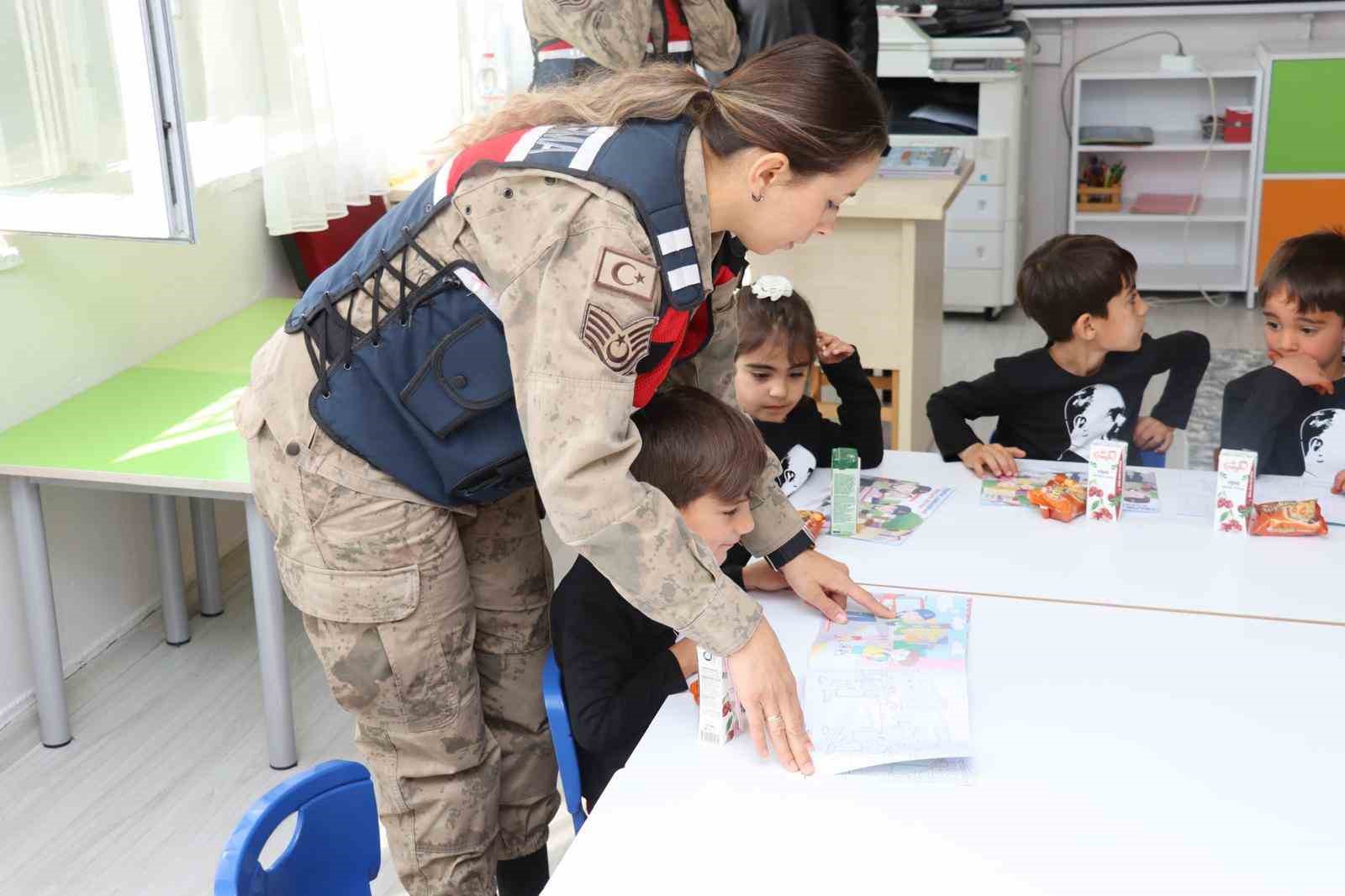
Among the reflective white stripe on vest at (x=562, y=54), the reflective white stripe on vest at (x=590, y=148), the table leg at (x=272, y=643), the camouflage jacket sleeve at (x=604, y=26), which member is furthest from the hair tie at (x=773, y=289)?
the reflective white stripe on vest at (x=590, y=148)

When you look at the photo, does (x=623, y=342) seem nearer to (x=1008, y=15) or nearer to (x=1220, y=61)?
(x=1008, y=15)

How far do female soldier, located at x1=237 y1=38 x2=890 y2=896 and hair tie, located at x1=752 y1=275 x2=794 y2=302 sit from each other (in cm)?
54

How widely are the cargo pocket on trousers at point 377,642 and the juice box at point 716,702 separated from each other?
1.18 ft

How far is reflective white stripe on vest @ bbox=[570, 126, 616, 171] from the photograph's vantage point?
1.32 m

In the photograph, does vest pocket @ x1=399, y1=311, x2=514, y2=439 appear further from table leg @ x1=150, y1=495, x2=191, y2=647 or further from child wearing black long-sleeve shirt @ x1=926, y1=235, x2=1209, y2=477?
table leg @ x1=150, y1=495, x2=191, y2=647

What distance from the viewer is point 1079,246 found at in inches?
105

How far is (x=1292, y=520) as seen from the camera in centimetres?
194

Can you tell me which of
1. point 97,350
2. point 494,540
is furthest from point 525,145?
point 97,350

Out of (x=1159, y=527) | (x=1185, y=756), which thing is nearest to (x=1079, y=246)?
(x=1159, y=527)

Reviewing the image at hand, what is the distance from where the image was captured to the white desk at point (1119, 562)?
68.7 inches

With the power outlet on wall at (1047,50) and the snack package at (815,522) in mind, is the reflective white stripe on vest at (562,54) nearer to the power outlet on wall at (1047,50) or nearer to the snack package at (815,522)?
the snack package at (815,522)

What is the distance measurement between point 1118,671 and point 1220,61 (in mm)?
4673

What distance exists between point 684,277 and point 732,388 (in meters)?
0.56

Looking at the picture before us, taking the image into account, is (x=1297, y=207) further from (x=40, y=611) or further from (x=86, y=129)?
(x=40, y=611)
